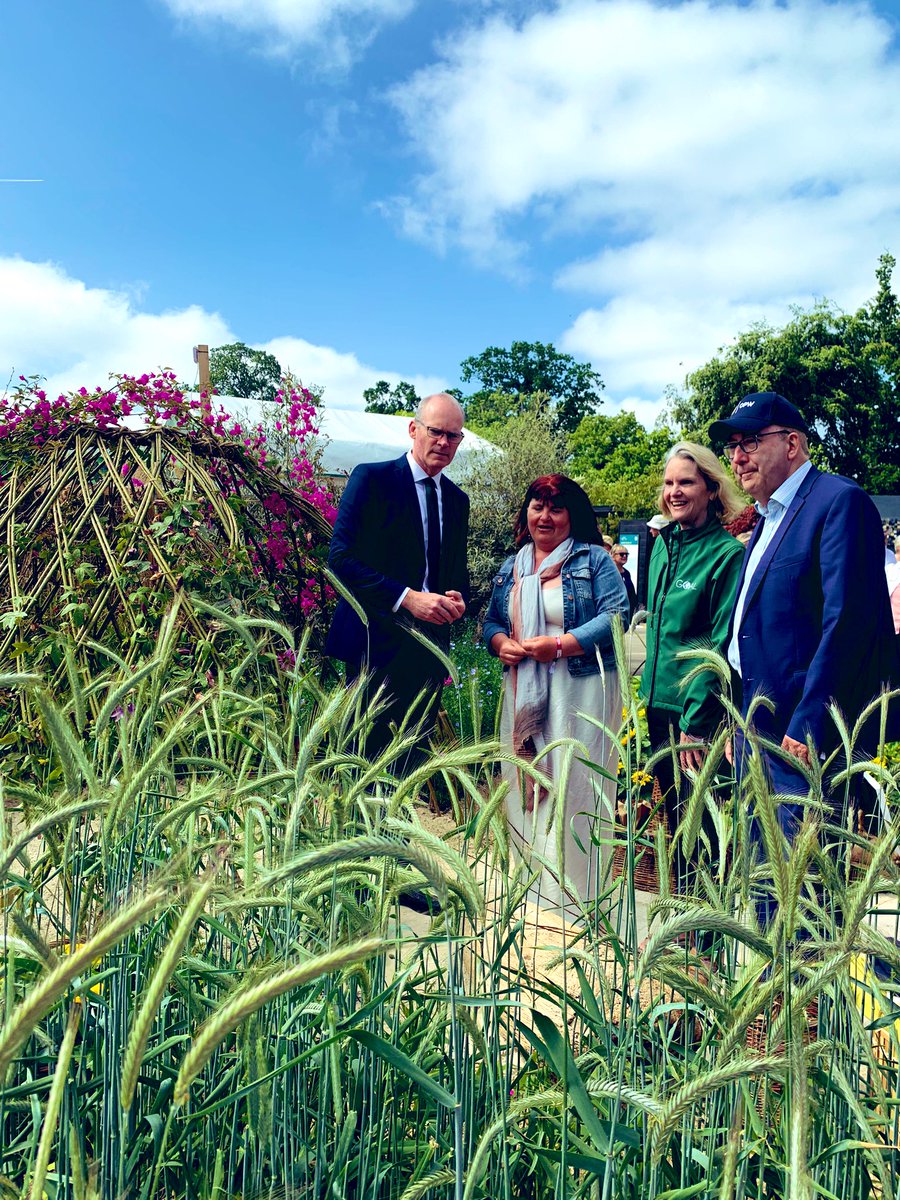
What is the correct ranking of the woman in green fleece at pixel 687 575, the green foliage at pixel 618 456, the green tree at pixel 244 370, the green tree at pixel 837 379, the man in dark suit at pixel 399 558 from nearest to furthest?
the woman in green fleece at pixel 687 575 < the man in dark suit at pixel 399 558 < the green foliage at pixel 618 456 < the green tree at pixel 837 379 < the green tree at pixel 244 370

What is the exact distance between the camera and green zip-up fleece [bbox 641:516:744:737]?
3.16 meters

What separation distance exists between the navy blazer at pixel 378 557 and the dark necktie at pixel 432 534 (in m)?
0.02

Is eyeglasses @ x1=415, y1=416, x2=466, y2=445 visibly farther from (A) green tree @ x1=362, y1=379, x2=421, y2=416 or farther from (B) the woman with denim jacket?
(A) green tree @ x1=362, y1=379, x2=421, y2=416

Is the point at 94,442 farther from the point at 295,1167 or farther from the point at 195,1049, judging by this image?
the point at 195,1049

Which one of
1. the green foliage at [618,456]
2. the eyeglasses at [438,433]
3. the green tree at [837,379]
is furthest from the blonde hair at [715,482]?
the green tree at [837,379]

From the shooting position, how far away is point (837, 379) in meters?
33.8

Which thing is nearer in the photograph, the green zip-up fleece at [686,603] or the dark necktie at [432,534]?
the green zip-up fleece at [686,603]

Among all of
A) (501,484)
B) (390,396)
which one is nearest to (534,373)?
(390,396)

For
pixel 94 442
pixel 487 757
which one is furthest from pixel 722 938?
pixel 94 442

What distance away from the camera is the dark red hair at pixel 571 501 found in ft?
12.0

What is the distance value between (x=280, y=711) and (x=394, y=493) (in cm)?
101

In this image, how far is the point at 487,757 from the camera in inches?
62.2

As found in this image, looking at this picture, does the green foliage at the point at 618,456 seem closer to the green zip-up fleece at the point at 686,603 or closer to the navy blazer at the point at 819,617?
the green zip-up fleece at the point at 686,603

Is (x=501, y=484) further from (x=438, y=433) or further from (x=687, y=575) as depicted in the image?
(x=687, y=575)
